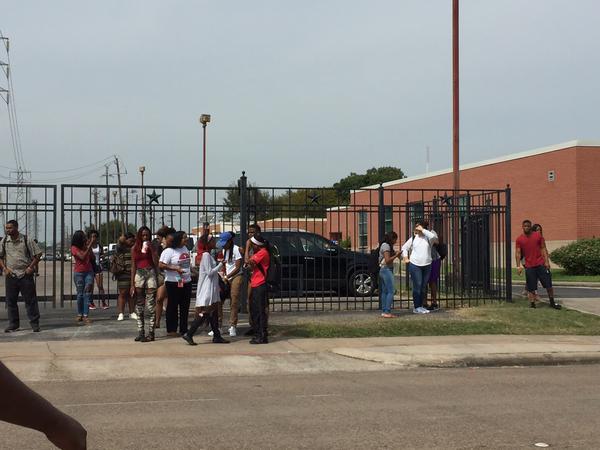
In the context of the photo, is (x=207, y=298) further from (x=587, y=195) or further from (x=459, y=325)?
(x=587, y=195)

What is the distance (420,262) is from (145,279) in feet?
18.8

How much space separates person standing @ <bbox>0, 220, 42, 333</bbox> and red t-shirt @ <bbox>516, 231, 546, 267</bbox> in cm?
989

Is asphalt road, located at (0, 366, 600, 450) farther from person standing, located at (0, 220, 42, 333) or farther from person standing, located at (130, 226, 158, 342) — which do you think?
person standing, located at (0, 220, 42, 333)

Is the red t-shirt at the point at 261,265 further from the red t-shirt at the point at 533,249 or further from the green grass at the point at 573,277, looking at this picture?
the green grass at the point at 573,277

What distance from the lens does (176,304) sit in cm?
1220

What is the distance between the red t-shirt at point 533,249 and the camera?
14867 millimetres

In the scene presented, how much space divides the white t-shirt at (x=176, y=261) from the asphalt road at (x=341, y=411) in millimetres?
3341

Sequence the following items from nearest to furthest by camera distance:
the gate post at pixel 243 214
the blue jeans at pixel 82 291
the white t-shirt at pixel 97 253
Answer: the blue jeans at pixel 82 291, the gate post at pixel 243 214, the white t-shirt at pixel 97 253

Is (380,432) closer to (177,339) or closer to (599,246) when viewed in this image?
(177,339)

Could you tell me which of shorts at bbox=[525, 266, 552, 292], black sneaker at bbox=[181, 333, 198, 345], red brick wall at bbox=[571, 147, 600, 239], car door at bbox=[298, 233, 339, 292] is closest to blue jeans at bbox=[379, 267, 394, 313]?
car door at bbox=[298, 233, 339, 292]

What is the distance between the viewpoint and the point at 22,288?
39.2ft

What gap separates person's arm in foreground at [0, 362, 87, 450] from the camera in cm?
183

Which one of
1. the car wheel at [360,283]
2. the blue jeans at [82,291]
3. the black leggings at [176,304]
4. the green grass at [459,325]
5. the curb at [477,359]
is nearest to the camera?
the curb at [477,359]

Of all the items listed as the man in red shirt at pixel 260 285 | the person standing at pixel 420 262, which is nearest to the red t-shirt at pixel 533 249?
the person standing at pixel 420 262
